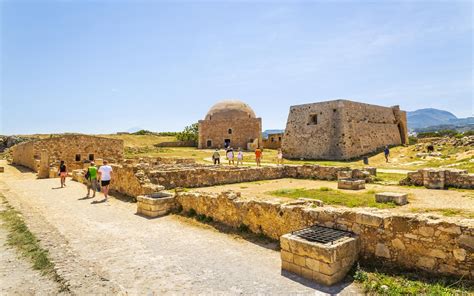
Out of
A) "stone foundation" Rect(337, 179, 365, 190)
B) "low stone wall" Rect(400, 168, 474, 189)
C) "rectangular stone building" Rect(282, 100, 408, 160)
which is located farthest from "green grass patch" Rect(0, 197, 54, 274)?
"rectangular stone building" Rect(282, 100, 408, 160)

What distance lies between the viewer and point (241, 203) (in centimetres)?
741

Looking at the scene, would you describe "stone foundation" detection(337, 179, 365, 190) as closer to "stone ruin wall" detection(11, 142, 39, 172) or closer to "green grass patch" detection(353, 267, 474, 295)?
"green grass patch" detection(353, 267, 474, 295)

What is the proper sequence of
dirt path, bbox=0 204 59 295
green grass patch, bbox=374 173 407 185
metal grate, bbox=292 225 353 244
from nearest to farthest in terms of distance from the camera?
1. dirt path, bbox=0 204 59 295
2. metal grate, bbox=292 225 353 244
3. green grass patch, bbox=374 173 407 185

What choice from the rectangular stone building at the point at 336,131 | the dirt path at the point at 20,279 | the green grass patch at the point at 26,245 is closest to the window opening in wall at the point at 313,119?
the rectangular stone building at the point at 336,131

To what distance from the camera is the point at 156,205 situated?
9016mm

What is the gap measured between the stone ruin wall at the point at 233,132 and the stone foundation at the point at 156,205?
32595 millimetres

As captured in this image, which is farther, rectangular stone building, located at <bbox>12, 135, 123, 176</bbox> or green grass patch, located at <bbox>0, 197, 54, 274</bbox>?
rectangular stone building, located at <bbox>12, 135, 123, 176</bbox>

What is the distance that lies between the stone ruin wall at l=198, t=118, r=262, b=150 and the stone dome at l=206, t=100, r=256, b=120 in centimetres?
158

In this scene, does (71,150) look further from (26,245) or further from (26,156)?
(26,245)

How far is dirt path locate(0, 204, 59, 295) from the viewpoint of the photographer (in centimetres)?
443

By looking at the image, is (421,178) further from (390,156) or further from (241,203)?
(390,156)

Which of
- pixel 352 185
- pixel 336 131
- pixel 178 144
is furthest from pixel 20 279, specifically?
pixel 178 144

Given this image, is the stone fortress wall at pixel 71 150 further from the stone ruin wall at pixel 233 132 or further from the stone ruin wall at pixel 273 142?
the stone ruin wall at pixel 273 142

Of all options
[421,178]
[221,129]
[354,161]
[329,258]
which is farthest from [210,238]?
[221,129]
